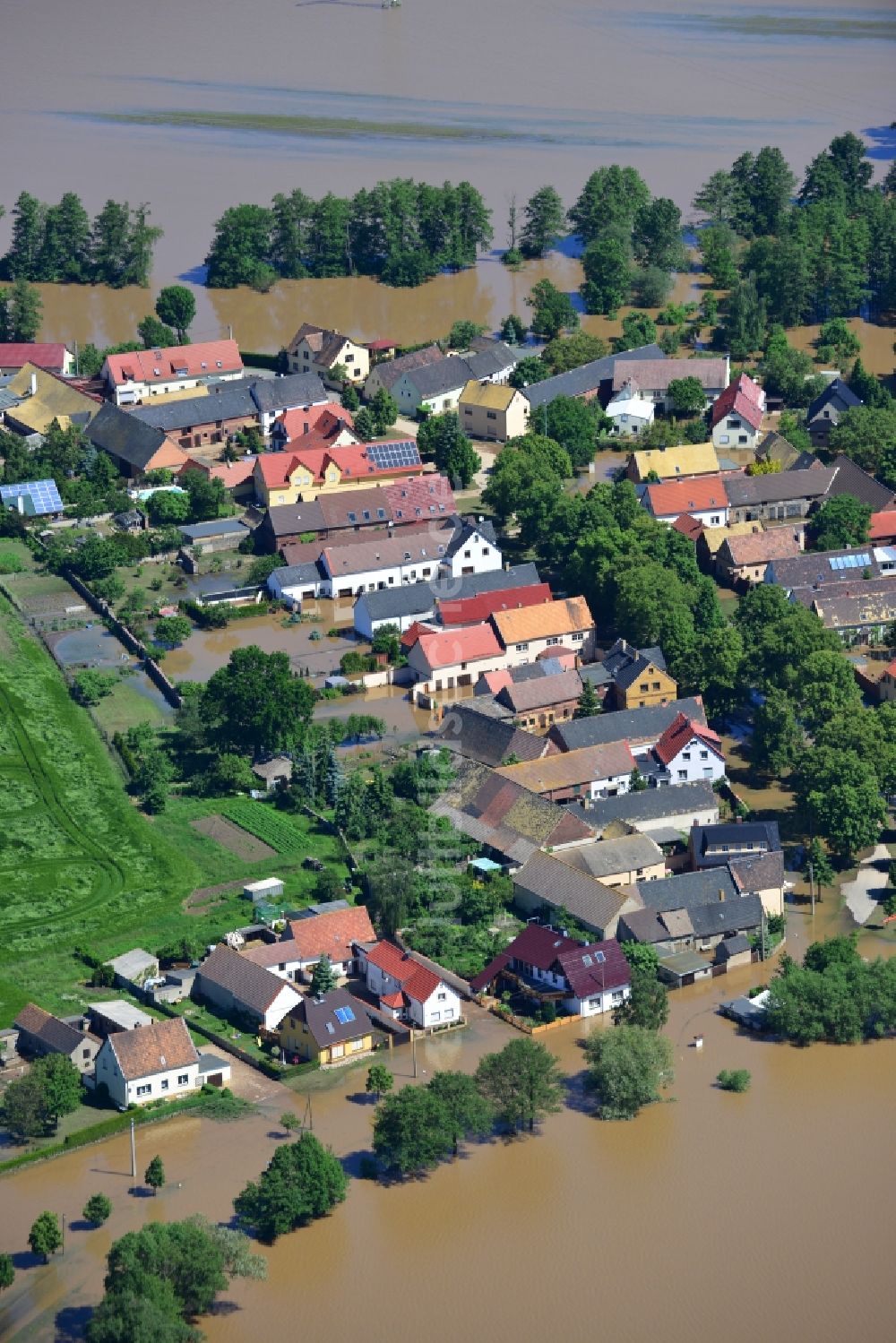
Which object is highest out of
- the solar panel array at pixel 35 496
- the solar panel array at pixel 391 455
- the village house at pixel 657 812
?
the solar panel array at pixel 391 455

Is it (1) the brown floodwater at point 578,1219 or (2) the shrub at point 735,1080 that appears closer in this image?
(1) the brown floodwater at point 578,1219

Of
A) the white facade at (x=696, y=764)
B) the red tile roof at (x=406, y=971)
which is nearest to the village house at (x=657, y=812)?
the white facade at (x=696, y=764)

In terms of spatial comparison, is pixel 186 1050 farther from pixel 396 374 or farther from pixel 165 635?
pixel 396 374

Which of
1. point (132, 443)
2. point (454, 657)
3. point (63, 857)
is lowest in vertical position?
point (63, 857)

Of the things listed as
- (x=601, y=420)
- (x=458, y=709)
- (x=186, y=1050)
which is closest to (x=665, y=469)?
(x=601, y=420)

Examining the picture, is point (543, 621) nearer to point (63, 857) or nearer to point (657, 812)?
point (657, 812)

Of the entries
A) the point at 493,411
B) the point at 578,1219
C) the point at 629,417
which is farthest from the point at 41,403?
the point at 578,1219

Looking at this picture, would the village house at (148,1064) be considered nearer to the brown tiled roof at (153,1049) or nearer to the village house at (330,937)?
the brown tiled roof at (153,1049)
